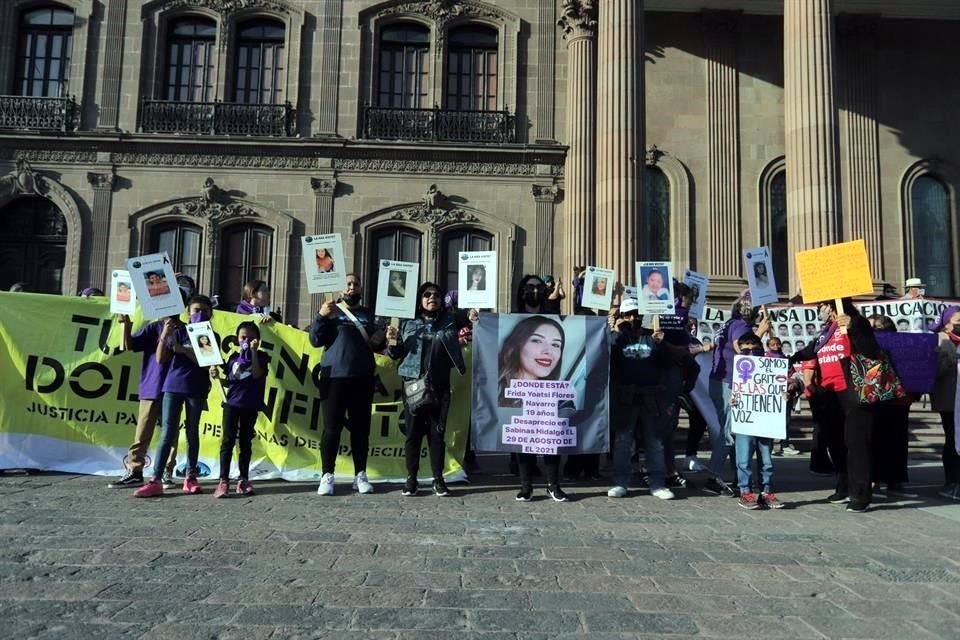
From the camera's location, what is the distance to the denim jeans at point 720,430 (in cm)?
770

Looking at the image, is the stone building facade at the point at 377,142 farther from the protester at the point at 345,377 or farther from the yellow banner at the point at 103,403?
the protester at the point at 345,377

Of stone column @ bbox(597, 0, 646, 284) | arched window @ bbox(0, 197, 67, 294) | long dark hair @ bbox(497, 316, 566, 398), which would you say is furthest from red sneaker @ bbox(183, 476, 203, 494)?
arched window @ bbox(0, 197, 67, 294)

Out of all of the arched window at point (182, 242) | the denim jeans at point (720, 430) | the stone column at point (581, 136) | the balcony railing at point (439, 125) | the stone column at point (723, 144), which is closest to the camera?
the denim jeans at point (720, 430)

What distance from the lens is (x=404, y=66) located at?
58.9ft

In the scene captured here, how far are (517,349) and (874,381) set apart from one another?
3.57m

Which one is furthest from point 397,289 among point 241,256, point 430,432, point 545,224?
point 241,256

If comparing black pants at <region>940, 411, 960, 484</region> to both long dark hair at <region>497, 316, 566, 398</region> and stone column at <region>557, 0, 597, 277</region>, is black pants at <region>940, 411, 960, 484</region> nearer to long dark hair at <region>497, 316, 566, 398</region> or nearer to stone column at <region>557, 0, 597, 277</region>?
long dark hair at <region>497, 316, 566, 398</region>

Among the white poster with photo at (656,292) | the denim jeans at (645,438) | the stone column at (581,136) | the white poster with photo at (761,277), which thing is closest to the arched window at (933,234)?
the stone column at (581,136)

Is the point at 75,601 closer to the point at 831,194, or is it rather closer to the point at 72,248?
the point at 831,194

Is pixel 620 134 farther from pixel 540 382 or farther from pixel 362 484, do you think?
pixel 362 484

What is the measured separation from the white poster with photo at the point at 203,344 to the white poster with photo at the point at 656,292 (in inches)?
178

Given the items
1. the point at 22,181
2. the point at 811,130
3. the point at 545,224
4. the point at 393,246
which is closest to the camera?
the point at 811,130

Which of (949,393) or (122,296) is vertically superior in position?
(122,296)

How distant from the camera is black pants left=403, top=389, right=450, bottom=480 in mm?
7074
